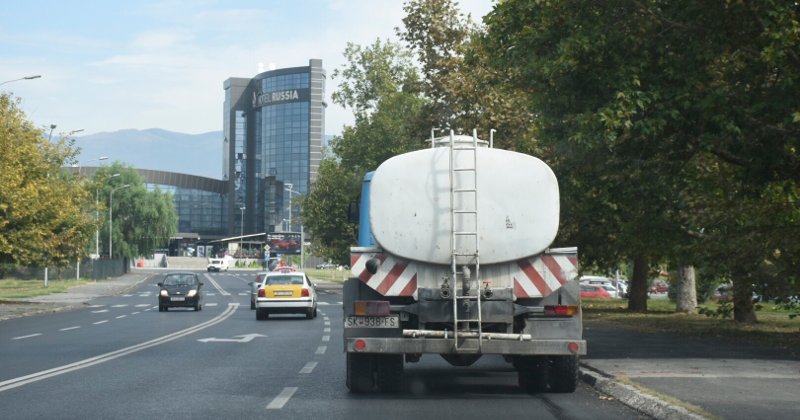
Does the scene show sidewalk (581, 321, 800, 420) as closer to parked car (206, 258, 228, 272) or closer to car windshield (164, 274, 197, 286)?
car windshield (164, 274, 197, 286)

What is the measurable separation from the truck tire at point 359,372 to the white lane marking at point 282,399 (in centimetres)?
70

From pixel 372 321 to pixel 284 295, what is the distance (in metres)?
21.5

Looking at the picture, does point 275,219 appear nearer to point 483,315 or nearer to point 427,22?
point 427,22

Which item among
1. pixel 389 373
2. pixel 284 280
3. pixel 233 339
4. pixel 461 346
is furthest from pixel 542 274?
pixel 284 280

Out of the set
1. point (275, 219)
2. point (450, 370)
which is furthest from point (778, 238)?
point (275, 219)

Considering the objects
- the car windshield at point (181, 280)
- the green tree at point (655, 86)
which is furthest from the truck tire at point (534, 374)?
the car windshield at point (181, 280)

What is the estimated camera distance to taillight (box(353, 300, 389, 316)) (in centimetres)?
1177

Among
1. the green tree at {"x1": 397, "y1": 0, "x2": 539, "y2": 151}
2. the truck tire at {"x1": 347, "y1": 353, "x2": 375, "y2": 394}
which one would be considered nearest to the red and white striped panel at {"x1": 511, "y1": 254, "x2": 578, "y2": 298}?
the truck tire at {"x1": 347, "y1": 353, "x2": 375, "y2": 394}

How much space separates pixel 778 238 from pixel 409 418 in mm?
13552

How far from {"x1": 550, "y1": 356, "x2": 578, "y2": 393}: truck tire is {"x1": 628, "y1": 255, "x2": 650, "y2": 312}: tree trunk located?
84.7ft

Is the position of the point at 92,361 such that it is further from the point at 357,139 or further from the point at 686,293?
the point at 357,139

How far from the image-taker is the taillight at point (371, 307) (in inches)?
463

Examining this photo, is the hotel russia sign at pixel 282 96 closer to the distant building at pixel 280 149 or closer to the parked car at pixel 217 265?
the distant building at pixel 280 149

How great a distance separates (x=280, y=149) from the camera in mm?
184000
